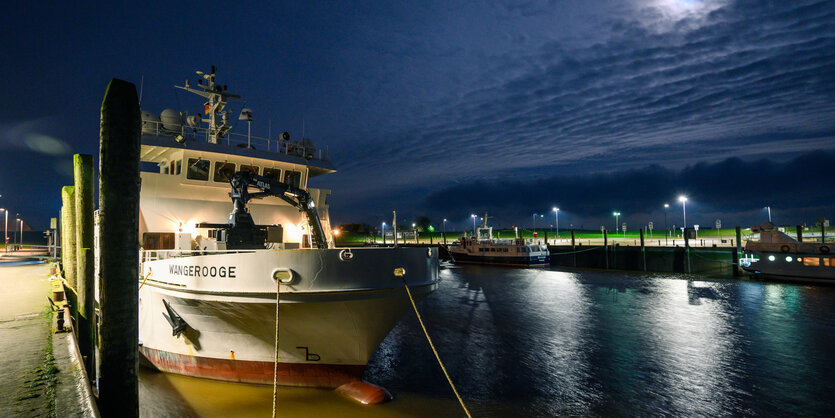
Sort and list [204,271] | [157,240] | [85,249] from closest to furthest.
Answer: [204,271], [85,249], [157,240]

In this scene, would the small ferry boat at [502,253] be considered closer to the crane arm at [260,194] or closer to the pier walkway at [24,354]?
the crane arm at [260,194]

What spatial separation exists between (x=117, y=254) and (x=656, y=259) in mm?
38407

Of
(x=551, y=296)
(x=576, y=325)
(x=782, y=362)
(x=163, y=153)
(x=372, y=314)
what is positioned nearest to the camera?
(x=372, y=314)

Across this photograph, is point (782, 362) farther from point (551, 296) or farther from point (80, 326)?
point (80, 326)

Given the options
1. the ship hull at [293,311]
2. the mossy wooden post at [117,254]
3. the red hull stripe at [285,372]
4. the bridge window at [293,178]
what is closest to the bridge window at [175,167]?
the bridge window at [293,178]

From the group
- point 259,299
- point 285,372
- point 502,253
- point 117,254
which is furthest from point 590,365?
point 502,253

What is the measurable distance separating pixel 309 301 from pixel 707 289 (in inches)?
1028

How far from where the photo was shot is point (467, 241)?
1868 inches

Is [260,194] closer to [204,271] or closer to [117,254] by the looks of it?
[204,271]

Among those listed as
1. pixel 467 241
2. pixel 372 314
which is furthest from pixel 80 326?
pixel 467 241

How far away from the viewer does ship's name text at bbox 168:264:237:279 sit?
23.0 ft

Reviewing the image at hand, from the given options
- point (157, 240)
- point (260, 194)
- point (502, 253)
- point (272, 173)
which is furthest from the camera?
point (502, 253)

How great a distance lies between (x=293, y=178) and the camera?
13.5 meters

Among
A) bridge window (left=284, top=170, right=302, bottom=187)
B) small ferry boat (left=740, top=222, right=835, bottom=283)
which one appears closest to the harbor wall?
small ferry boat (left=740, top=222, right=835, bottom=283)
